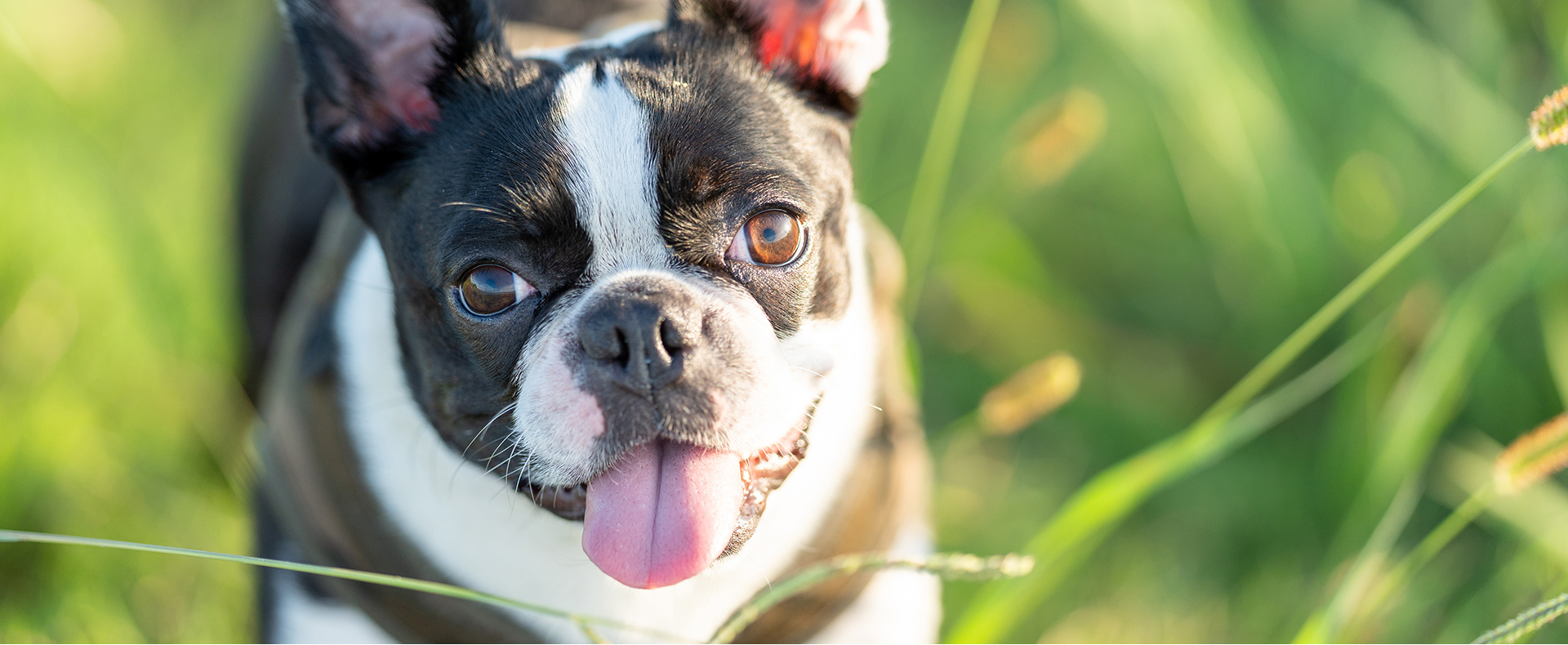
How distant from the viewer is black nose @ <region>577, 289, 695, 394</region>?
1.61 meters

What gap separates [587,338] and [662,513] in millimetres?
353

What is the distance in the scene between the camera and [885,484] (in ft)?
7.53

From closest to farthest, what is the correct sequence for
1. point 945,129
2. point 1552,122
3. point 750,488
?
point 1552,122, point 750,488, point 945,129

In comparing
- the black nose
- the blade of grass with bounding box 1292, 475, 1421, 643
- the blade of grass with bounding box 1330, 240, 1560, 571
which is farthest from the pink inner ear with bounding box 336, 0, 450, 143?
the blade of grass with bounding box 1330, 240, 1560, 571

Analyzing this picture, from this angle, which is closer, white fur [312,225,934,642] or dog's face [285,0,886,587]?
dog's face [285,0,886,587]

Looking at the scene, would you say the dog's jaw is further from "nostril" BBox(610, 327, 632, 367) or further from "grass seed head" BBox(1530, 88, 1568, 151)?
"grass seed head" BBox(1530, 88, 1568, 151)

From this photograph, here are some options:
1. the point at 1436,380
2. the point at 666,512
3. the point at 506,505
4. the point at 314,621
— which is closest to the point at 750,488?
the point at 666,512

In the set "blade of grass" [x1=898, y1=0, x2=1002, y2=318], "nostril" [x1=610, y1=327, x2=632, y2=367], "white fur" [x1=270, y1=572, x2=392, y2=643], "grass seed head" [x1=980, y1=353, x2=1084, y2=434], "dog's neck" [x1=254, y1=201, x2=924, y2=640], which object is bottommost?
"white fur" [x1=270, y1=572, x2=392, y2=643]

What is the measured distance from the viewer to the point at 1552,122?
5.11 ft

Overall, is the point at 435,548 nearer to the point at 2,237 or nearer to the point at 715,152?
the point at 715,152

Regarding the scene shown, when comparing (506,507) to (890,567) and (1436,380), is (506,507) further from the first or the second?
(1436,380)

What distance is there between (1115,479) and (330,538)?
5.78 ft

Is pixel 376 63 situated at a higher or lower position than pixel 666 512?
higher

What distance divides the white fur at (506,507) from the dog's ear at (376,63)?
0.28 m
